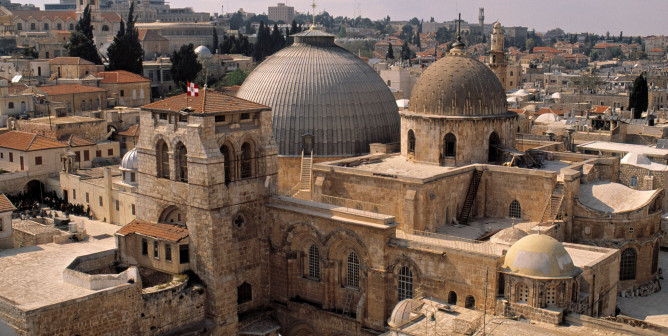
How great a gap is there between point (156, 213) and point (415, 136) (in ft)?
36.6

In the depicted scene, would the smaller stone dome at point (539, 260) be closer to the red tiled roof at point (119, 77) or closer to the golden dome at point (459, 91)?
the golden dome at point (459, 91)

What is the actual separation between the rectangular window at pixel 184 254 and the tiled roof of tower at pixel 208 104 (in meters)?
5.05

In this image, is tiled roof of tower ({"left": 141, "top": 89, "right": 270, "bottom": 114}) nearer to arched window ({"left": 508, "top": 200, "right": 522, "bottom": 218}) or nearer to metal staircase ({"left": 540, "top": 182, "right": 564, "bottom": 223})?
arched window ({"left": 508, "top": 200, "right": 522, "bottom": 218})

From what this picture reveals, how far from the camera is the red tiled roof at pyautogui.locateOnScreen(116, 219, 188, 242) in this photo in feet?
94.0

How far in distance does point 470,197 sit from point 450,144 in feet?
8.08

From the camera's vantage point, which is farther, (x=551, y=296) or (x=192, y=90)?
(x=192, y=90)

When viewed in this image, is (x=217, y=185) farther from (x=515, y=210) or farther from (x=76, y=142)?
(x=76, y=142)

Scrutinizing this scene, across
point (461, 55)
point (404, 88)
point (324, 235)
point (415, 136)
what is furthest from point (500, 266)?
point (404, 88)

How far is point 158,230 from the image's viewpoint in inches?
1150

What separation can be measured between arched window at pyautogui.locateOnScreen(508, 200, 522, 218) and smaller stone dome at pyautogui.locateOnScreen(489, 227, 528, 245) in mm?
4123

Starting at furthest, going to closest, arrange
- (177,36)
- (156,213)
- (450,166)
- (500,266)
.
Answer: (177,36), (450,166), (156,213), (500,266)

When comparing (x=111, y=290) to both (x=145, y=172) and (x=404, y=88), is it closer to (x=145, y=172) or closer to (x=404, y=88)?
(x=145, y=172)

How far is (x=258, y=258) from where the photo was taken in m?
30.3

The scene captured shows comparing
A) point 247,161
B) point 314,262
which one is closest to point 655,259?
point 314,262
